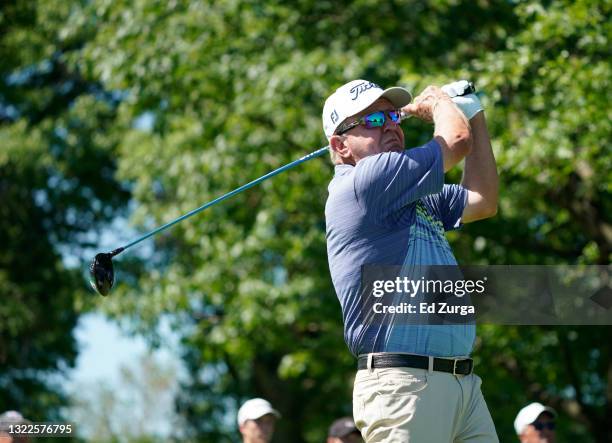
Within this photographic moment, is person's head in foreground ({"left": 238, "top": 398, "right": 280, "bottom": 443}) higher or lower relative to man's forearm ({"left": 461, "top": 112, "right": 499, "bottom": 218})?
higher

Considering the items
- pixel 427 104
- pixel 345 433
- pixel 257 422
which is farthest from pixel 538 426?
pixel 427 104

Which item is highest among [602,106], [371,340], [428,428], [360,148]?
[602,106]

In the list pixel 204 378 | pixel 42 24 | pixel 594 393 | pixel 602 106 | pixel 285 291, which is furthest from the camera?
pixel 204 378

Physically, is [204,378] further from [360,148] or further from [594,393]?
[360,148]

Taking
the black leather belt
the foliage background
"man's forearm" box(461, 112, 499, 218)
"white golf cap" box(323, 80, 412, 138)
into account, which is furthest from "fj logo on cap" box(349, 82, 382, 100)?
the foliage background

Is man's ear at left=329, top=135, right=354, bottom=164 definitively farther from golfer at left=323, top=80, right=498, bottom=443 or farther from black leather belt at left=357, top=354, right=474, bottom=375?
black leather belt at left=357, top=354, right=474, bottom=375

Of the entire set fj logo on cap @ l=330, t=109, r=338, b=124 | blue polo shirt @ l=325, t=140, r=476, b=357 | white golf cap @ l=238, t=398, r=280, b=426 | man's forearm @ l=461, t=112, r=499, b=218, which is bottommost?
blue polo shirt @ l=325, t=140, r=476, b=357

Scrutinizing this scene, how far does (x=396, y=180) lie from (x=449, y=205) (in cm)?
56

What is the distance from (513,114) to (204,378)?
44.1ft

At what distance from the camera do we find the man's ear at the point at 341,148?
4422 mm

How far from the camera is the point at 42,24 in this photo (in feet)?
58.8

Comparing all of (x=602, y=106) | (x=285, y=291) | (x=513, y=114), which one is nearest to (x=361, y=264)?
(x=602, y=106)

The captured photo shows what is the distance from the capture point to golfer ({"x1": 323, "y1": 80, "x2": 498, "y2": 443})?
4.00 meters

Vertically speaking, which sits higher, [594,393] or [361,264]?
[594,393]
